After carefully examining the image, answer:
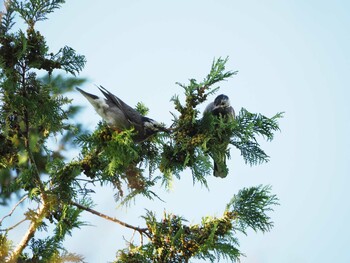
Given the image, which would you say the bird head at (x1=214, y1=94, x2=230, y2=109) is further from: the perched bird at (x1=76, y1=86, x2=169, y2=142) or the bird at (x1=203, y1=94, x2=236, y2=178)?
the perched bird at (x1=76, y1=86, x2=169, y2=142)

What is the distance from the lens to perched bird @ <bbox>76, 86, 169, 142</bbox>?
12.9 ft

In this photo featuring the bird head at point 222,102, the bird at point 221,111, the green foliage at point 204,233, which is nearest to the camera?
the green foliage at point 204,233

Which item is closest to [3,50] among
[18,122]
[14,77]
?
[14,77]

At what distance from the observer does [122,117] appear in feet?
13.7

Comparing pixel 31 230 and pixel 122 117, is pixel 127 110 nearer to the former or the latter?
pixel 122 117

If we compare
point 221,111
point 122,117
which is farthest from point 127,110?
point 221,111

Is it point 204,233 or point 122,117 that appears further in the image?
point 122,117

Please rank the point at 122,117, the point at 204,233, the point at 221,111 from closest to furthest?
the point at 204,233 → the point at 122,117 → the point at 221,111

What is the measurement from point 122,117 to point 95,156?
66 cm

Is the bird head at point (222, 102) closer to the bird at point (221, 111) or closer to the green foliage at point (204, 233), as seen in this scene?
the bird at point (221, 111)

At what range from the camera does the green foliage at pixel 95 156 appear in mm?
3312

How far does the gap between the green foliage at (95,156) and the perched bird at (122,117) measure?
9.6 inches

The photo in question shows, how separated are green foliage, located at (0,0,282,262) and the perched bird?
9.6 inches

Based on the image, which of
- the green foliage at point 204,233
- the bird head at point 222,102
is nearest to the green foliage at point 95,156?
the green foliage at point 204,233
